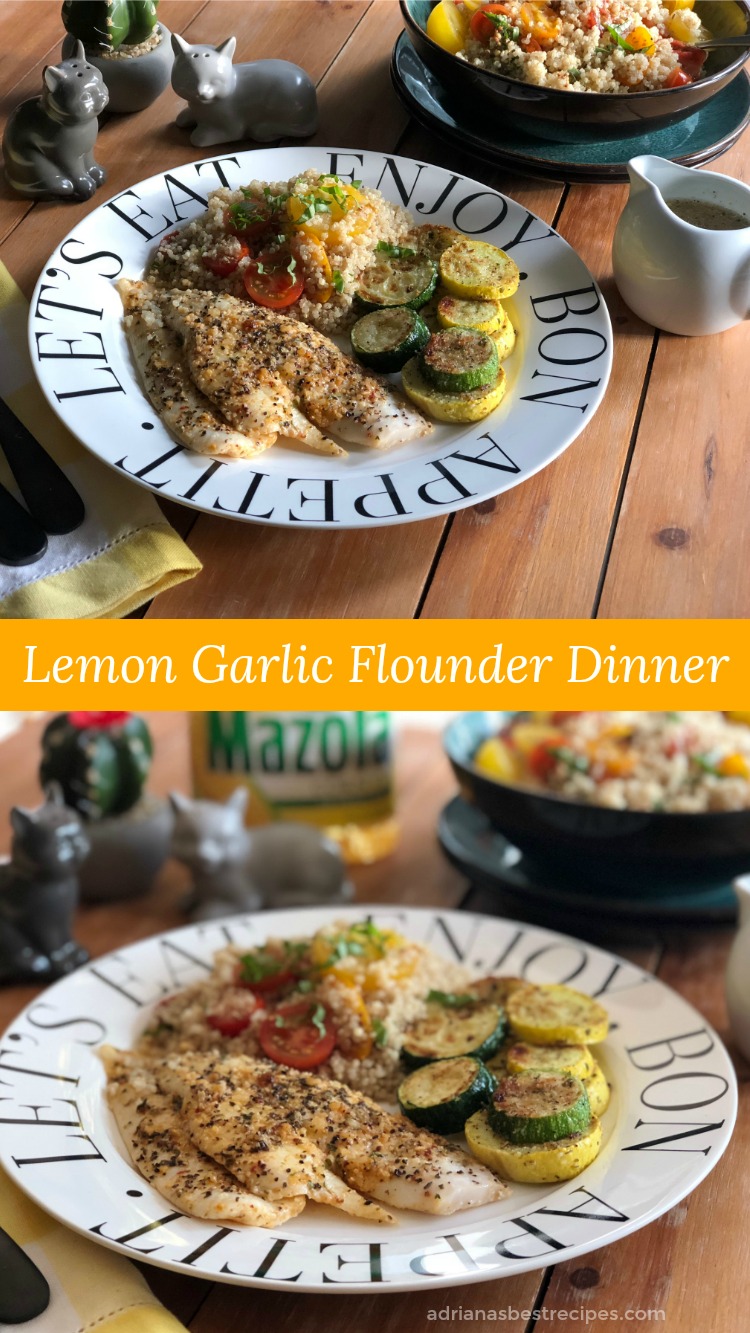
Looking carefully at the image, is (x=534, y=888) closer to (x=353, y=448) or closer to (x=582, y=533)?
(x=582, y=533)

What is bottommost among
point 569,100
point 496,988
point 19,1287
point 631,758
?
point 631,758

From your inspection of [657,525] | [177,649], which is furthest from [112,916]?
[657,525]

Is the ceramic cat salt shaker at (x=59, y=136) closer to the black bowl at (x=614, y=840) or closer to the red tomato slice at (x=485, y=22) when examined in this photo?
the red tomato slice at (x=485, y=22)

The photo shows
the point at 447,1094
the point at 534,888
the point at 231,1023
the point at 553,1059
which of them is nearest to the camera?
the point at 447,1094

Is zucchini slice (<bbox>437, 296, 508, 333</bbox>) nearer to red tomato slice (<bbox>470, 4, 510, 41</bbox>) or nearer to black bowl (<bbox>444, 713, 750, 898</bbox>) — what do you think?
red tomato slice (<bbox>470, 4, 510, 41</bbox>)

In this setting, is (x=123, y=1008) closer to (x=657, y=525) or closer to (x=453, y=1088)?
(x=453, y=1088)

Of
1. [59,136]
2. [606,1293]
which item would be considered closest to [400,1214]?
[606,1293]

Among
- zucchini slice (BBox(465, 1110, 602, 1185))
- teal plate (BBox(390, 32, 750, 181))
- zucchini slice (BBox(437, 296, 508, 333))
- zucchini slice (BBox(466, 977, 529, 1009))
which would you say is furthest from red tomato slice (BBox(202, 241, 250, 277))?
zucchini slice (BBox(465, 1110, 602, 1185))
